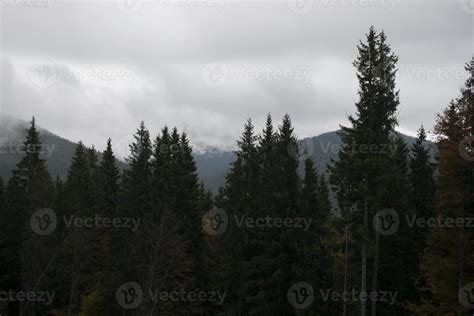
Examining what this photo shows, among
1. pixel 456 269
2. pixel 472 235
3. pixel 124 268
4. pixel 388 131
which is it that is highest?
pixel 388 131

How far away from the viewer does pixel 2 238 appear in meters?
45.8

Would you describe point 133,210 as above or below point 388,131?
below

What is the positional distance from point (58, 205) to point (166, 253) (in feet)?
79.5

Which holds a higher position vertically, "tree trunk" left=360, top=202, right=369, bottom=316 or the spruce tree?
the spruce tree

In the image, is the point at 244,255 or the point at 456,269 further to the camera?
the point at 244,255

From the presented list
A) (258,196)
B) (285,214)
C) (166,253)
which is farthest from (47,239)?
(285,214)

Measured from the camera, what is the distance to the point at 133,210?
40938 millimetres

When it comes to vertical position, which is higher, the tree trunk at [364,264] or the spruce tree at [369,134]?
the spruce tree at [369,134]

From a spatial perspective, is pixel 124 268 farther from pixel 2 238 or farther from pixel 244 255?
pixel 2 238

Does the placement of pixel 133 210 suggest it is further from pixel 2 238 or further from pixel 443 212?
pixel 443 212

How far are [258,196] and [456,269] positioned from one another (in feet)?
50.7

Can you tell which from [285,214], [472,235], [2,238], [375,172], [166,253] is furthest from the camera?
[2,238]

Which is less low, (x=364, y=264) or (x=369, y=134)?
(x=369, y=134)

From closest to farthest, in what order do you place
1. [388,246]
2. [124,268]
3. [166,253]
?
[166,253] → [388,246] → [124,268]
